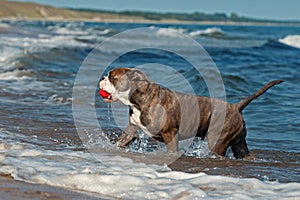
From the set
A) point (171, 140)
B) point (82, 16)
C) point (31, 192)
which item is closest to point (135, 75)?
point (171, 140)

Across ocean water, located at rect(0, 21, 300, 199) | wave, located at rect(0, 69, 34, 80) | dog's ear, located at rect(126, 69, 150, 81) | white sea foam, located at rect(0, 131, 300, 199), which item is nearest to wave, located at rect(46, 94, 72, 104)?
ocean water, located at rect(0, 21, 300, 199)

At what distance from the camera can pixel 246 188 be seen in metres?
5.48

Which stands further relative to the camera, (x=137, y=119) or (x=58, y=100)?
(x=58, y=100)

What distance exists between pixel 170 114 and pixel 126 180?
172cm

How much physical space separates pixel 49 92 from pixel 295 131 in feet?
17.9

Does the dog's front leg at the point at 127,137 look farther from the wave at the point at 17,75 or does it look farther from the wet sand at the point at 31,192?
the wave at the point at 17,75

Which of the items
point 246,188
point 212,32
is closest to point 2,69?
point 246,188

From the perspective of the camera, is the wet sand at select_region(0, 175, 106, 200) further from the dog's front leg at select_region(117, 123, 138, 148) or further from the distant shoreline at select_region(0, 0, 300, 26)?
the distant shoreline at select_region(0, 0, 300, 26)

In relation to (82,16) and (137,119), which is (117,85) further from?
(82,16)

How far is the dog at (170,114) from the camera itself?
685 centimetres

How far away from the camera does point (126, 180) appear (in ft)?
17.7

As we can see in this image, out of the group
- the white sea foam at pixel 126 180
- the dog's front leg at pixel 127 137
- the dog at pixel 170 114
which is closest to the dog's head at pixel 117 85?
the dog at pixel 170 114

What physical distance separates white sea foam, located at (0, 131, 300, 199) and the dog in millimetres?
748

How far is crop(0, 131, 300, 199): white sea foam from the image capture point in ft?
16.8
